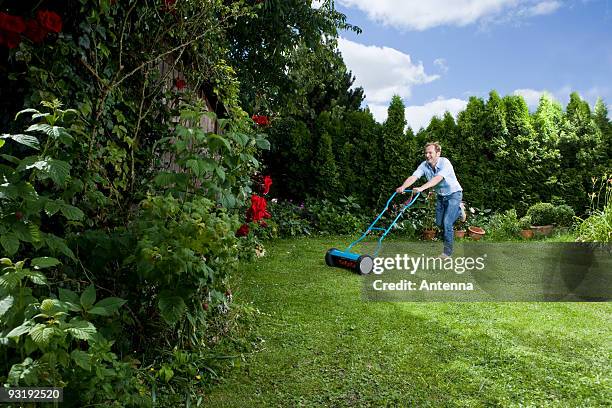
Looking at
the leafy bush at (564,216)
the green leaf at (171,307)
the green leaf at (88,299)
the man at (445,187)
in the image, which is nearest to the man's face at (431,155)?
the man at (445,187)

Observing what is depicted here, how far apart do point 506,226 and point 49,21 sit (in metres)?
7.59

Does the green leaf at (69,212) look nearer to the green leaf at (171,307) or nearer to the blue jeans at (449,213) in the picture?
the green leaf at (171,307)

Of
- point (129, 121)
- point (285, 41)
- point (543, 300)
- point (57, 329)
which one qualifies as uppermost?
point (285, 41)

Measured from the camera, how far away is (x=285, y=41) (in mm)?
7645

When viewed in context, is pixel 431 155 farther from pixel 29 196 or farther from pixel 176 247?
pixel 29 196

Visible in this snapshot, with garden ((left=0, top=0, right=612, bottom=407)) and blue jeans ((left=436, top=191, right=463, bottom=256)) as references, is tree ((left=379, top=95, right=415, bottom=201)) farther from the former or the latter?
garden ((left=0, top=0, right=612, bottom=407))

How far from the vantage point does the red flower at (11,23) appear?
7.43 feet

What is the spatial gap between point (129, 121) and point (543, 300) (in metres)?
4.04

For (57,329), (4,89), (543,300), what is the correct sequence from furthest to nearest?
(543,300)
(4,89)
(57,329)

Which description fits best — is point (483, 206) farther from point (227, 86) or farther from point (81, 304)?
point (81, 304)

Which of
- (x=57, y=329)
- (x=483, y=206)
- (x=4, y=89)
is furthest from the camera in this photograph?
(x=483, y=206)

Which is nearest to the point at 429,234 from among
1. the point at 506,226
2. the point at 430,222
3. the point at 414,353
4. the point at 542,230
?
the point at 430,222

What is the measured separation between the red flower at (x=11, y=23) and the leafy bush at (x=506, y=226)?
7530 mm

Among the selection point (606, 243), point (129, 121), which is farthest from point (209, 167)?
point (606, 243)
